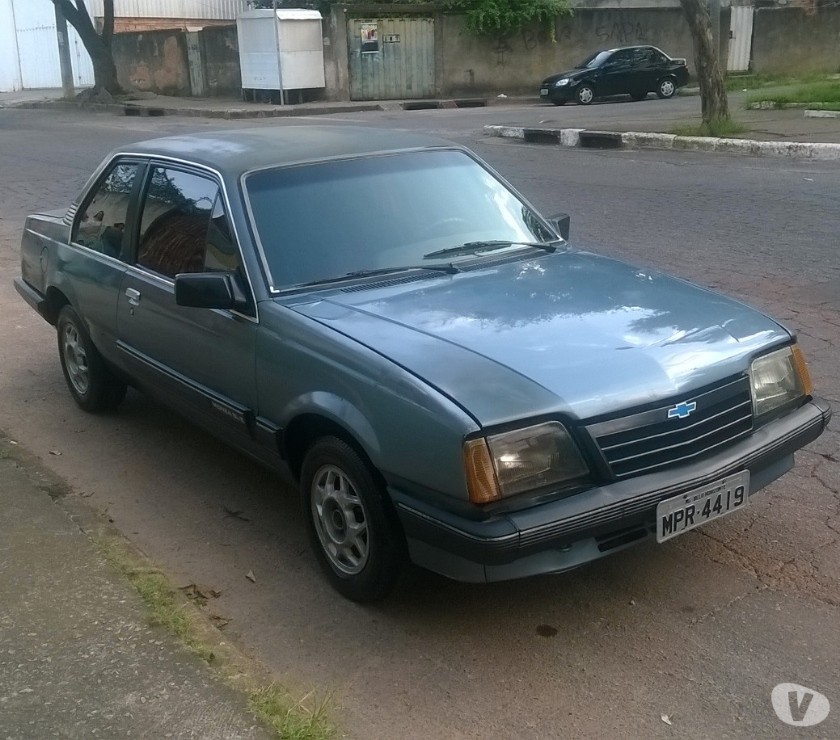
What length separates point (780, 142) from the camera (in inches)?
570

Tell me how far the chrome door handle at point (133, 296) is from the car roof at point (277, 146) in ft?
2.19

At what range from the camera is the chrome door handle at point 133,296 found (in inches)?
188

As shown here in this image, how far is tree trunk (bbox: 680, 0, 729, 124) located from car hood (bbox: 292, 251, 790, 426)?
519 inches

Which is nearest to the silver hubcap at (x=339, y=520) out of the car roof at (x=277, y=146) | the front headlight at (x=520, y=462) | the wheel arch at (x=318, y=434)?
the wheel arch at (x=318, y=434)

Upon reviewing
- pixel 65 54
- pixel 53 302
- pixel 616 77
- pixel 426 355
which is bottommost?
pixel 53 302

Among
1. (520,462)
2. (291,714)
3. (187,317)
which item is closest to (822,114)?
Answer: (187,317)

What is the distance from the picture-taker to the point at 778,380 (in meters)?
3.66

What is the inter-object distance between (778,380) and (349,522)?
1.65 meters

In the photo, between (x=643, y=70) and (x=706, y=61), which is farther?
(x=643, y=70)

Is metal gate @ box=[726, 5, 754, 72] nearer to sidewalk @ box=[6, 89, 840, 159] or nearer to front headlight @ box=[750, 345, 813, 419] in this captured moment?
sidewalk @ box=[6, 89, 840, 159]

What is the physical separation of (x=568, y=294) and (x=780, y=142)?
11970mm

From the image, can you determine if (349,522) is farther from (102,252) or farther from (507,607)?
(102,252)

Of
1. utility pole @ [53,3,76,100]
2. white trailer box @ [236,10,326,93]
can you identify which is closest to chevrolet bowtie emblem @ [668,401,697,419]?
white trailer box @ [236,10,326,93]

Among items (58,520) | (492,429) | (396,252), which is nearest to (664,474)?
(492,429)
